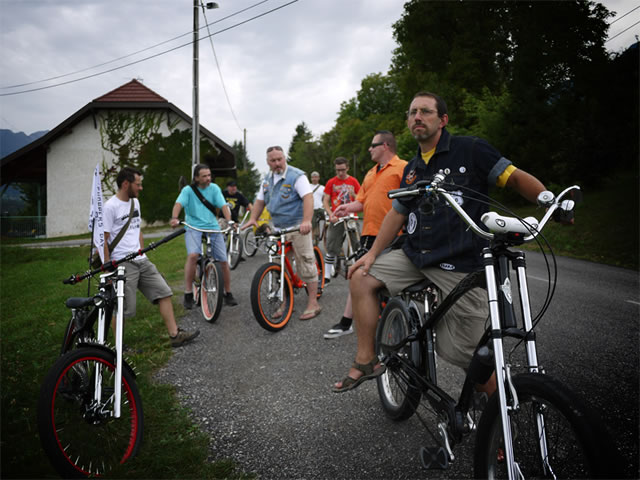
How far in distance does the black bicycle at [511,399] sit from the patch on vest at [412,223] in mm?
558

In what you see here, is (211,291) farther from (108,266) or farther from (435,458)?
(435,458)

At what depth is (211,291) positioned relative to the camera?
19.1 feet

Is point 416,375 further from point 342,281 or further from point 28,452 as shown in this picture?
point 342,281

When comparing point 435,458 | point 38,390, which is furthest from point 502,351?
point 38,390

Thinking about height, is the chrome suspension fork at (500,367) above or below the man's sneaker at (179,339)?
above

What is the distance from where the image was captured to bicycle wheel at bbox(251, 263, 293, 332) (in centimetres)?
496

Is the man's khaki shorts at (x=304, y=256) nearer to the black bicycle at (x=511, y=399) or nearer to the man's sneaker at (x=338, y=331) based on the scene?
the man's sneaker at (x=338, y=331)

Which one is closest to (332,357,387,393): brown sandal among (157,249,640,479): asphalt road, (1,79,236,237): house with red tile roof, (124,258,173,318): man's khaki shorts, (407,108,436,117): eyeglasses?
(157,249,640,479): asphalt road

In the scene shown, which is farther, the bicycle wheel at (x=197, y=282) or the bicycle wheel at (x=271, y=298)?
the bicycle wheel at (x=197, y=282)

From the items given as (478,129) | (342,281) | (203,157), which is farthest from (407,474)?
(203,157)

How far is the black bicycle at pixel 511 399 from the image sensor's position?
1379mm

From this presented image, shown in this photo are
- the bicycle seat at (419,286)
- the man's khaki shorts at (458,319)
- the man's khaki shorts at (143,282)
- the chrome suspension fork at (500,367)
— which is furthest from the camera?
the man's khaki shorts at (143,282)

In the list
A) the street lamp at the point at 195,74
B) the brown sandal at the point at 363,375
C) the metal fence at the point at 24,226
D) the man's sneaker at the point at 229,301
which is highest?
the street lamp at the point at 195,74

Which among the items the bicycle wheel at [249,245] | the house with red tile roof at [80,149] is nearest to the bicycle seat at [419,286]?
the bicycle wheel at [249,245]
